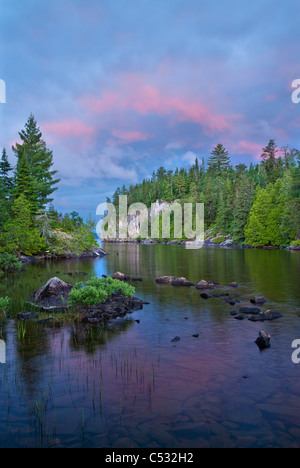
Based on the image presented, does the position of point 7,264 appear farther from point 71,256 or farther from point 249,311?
point 249,311

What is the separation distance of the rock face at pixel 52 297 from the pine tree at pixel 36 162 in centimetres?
4053

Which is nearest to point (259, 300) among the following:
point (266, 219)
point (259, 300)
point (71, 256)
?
point (259, 300)

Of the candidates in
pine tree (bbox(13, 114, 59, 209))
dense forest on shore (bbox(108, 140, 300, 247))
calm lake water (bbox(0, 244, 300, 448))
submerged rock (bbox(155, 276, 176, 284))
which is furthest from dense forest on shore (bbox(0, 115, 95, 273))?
dense forest on shore (bbox(108, 140, 300, 247))

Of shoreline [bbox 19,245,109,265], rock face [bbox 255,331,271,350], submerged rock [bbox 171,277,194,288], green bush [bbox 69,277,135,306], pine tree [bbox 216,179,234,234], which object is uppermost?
pine tree [bbox 216,179,234,234]

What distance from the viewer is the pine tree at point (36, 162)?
190 feet

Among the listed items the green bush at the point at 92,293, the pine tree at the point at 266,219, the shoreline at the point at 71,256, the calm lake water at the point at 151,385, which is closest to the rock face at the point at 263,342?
the calm lake water at the point at 151,385

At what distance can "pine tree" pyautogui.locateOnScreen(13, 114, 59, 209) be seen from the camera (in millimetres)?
57844

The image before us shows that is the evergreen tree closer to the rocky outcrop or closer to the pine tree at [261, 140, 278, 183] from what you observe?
the rocky outcrop

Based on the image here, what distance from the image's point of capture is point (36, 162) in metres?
64.1

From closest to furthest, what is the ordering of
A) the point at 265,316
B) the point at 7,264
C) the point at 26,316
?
1. the point at 26,316
2. the point at 265,316
3. the point at 7,264

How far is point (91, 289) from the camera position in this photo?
1723 cm

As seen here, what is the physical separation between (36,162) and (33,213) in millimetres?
12823

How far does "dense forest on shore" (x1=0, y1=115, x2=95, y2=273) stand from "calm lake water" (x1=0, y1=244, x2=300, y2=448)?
1347 inches

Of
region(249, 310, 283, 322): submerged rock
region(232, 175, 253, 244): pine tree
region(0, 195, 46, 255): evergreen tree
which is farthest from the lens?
region(232, 175, 253, 244): pine tree
